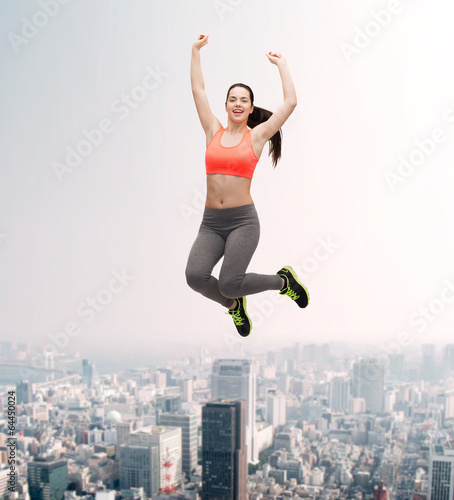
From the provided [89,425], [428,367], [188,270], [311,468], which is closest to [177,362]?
[89,425]

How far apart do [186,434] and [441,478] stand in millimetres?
4486

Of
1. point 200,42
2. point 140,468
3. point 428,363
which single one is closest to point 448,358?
point 428,363

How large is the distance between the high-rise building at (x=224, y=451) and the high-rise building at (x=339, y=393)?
5.52 ft

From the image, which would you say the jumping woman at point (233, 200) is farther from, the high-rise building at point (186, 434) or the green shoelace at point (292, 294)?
the high-rise building at point (186, 434)

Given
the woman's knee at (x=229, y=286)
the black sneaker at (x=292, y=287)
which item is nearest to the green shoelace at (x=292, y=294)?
the black sneaker at (x=292, y=287)

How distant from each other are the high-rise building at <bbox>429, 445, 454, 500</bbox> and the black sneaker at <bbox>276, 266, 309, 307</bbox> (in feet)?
29.0

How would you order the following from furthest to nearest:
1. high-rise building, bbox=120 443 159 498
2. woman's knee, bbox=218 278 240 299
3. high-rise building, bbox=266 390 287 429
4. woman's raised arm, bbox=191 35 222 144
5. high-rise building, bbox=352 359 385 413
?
high-rise building, bbox=266 390 287 429
high-rise building, bbox=352 359 385 413
high-rise building, bbox=120 443 159 498
woman's raised arm, bbox=191 35 222 144
woman's knee, bbox=218 278 240 299

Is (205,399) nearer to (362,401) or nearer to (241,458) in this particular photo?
(241,458)

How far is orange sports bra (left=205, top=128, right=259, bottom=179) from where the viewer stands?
234 cm

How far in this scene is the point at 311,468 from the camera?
10.9 meters

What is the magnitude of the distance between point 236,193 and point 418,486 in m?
9.44

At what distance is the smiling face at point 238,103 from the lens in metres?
2.38

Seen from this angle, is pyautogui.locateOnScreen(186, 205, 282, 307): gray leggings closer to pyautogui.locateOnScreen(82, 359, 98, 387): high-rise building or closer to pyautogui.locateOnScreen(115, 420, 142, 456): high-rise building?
pyautogui.locateOnScreen(82, 359, 98, 387): high-rise building

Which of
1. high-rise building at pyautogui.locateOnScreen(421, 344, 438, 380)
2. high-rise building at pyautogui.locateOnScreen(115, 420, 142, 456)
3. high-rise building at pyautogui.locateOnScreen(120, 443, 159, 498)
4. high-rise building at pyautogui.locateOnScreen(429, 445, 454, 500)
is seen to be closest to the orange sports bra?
high-rise building at pyautogui.locateOnScreen(421, 344, 438, 380)
